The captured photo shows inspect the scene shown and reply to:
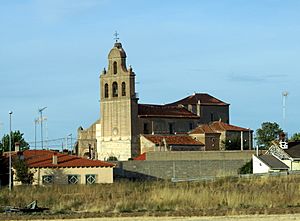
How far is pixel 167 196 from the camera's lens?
48.4 m

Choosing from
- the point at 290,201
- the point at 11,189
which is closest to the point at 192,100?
the point at 11,189

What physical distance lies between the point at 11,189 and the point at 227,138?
5325cm

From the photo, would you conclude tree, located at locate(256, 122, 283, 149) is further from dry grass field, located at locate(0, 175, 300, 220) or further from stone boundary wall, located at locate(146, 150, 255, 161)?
dry grass field, located at locate(0, 175, 300, 220)

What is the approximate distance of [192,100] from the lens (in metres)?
121

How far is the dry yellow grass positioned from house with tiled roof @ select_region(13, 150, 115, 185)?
333 inches

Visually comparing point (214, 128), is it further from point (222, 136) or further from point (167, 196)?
point (167, 196)

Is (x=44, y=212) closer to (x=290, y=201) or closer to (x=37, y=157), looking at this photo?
(x=290, y=201)

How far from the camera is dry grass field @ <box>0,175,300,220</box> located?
135ft

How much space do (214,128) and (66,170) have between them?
43.1 meters

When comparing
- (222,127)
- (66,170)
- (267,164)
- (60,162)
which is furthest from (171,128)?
(66,170)


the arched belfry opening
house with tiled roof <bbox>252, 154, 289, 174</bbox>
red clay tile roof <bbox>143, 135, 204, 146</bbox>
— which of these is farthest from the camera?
the arched belfry opening

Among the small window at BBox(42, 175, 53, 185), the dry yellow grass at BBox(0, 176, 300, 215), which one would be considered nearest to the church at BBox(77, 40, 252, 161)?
the small window at BBox(42, 175, 53, 185)

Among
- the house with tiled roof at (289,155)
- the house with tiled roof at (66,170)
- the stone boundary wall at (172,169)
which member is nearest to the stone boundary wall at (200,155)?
the stone boundary wall at (172,169)

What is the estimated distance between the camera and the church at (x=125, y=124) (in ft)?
349
